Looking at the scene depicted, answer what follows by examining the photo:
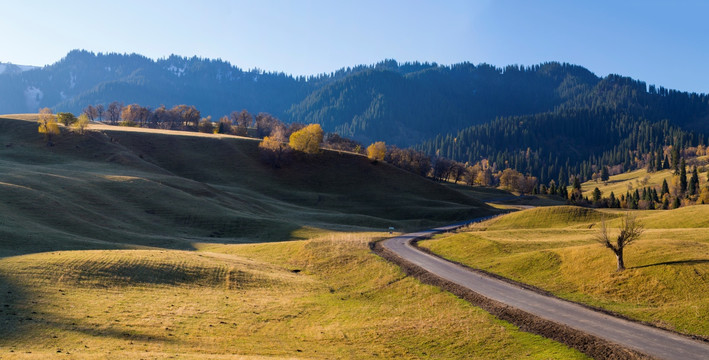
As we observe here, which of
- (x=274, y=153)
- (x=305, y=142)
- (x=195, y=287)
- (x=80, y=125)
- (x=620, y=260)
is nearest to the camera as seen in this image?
(x=195, y=287)

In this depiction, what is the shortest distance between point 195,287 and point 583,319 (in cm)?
2941

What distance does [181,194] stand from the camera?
87.6m

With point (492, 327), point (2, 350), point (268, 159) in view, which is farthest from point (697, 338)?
point (268, 159)

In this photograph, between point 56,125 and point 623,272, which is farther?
point 56,125

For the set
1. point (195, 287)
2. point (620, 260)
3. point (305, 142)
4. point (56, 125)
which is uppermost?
point (305, 142)

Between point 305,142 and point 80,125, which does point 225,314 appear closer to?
point 305,142

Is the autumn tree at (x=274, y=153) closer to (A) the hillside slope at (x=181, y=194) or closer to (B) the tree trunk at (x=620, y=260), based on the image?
(A) the hillside slope at (x=181, y=194)

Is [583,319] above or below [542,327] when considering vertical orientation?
above

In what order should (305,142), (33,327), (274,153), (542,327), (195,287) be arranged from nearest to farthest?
(33,327) < (542,327) < (195,287) < (274,153) < (305,142)

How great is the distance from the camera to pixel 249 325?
29.1 meters

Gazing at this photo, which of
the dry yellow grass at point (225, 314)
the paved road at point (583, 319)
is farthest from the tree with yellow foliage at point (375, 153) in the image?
the dry yellow grass at point (225, 314)

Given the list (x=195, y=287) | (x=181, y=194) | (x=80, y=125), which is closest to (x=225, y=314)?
(x=195, y=287)

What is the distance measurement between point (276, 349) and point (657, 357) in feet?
65.7

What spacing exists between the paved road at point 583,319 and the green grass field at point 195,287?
3613 mm
